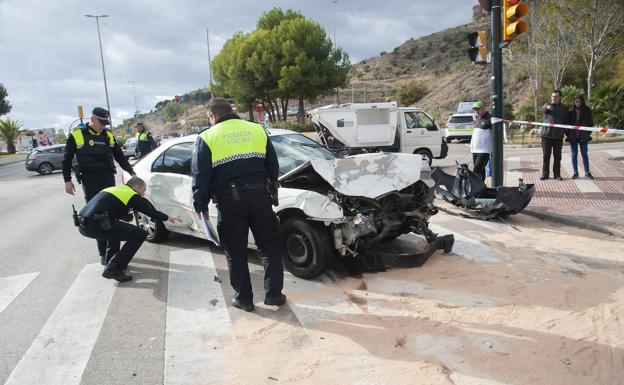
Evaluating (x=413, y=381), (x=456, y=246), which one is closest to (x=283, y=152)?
(x=456, y=246)

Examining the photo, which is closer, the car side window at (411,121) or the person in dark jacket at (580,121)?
the person in dark jacket at (580,121)

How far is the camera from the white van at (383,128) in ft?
46.4

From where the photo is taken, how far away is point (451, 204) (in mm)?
8312

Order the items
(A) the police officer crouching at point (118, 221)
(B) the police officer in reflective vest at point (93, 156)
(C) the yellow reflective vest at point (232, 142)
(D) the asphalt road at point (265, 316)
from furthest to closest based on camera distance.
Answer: (B) the police officer in reflective vest at point (93, 156), (A) the police officer crouching at point (118, 221), (C) the yellow reflective vest at point (232, 142), (D) the asphalt road at point (265, 316)

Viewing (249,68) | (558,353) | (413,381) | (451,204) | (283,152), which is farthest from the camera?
(249,68)

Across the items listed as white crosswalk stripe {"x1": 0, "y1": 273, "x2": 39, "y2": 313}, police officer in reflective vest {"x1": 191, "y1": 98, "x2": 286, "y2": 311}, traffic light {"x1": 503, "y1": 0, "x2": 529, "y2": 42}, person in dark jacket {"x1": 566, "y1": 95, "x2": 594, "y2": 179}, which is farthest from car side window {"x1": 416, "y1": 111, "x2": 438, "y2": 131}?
white crosswalk stripe {"x1": 0, "y1": 273, "x2": 39, "y2": 313}

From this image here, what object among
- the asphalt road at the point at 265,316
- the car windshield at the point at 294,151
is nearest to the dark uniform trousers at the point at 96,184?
the asphalt road at the point at 265,316

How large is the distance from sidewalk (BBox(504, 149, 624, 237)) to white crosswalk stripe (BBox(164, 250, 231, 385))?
5.09m

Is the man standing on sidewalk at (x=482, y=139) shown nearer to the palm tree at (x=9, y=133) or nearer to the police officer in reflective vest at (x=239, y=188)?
the police officer in reflective vest at (x=239, y=188)

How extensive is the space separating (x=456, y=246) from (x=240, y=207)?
3100 mm

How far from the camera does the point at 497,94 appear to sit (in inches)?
323

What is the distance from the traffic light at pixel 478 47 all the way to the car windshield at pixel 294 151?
14.0 ft

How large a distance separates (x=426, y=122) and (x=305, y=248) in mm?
10514

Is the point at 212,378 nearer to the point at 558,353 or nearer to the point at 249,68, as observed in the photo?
the point at 558,353
